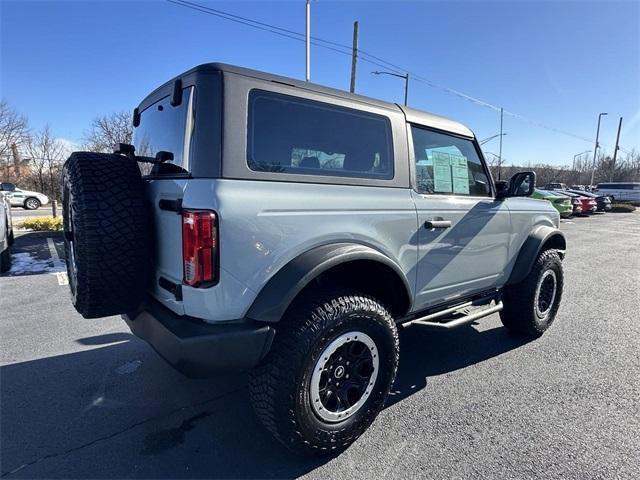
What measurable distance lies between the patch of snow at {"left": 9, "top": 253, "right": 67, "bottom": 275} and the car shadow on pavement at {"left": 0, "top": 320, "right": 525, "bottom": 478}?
12.9 feet

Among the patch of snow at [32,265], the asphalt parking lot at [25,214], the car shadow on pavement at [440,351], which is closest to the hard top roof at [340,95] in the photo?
the car shadow on pavement at [440,351]

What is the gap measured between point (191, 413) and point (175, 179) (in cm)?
164

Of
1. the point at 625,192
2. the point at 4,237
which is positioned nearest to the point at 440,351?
the point at 4,237

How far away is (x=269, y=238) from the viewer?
6.36 ft

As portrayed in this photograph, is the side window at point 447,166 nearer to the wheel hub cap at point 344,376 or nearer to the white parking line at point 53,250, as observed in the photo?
the wheel hub cap at point 344,376

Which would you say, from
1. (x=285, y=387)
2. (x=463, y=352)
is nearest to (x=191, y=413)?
(x=285, y=387)

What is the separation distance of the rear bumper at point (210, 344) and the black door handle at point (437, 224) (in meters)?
1.40

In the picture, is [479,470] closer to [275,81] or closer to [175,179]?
[175,179]

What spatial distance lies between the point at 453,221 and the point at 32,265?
744 cm

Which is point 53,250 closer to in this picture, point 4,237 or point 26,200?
point 4,237

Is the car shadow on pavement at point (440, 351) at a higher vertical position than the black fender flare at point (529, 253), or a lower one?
lower

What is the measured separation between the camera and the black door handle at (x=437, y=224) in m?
2.73

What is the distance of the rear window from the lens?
1.97 metres

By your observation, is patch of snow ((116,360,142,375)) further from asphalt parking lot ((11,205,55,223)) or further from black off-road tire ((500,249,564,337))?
asphalt parking lot ((11,205,55,223))
